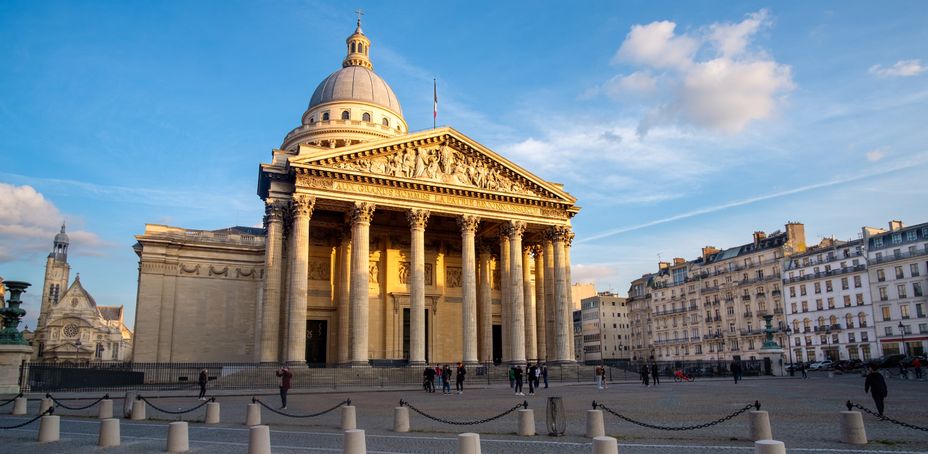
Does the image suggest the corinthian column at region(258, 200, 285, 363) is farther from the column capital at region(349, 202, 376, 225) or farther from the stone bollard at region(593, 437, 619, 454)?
the stone bollard at region(593, 437, 619, 454)

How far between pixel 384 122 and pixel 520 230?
25.9 metres

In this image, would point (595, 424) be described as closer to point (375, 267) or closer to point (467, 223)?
point (467, 223)

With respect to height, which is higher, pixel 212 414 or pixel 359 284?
pixel 359 284

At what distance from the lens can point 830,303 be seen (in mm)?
70250

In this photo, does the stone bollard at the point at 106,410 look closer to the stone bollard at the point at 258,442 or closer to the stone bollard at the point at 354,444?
the stone bollard at the point at 258,442

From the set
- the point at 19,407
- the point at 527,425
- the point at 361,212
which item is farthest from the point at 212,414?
the point at 361,212

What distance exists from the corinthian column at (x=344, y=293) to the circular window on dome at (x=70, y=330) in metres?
67.4

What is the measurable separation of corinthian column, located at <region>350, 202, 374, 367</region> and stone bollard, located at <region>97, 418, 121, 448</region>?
78.4 feet

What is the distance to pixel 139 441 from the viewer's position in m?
12.8

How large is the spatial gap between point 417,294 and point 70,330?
7486cm

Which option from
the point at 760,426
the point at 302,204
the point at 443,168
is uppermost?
the point at 443,168

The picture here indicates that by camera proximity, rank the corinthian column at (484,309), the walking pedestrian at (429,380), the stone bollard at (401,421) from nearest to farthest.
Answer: the stone bollard at (401,421) < the walking pedestrian at (429,380) < the corinthian column at (484,309)

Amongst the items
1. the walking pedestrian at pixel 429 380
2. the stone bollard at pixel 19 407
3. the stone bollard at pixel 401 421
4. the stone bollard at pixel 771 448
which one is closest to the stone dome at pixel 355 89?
the walking pedestrian at pixel 429 380

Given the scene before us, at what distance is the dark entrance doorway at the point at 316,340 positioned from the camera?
42375mm
